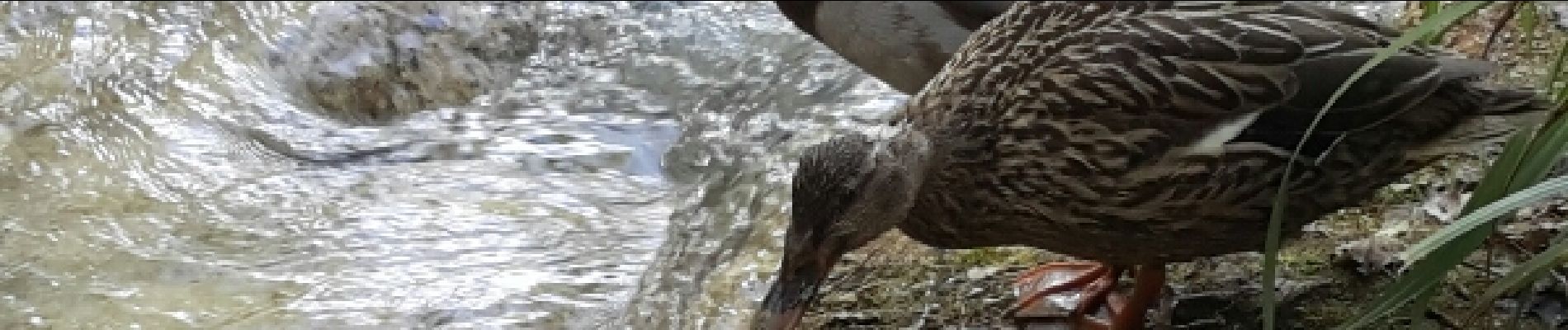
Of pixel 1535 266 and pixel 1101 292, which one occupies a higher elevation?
pixel 1535 266

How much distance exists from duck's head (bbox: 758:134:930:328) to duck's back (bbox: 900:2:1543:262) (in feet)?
0.27

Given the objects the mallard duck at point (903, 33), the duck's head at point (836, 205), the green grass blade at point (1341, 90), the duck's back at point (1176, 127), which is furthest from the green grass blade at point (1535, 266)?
the mallard duck at point (903, 33)

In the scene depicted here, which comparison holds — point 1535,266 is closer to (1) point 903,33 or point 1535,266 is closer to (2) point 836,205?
(2) point 836,205

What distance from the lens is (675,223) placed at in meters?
3.67

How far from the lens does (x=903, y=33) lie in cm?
400

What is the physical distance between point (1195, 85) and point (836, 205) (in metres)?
0.55

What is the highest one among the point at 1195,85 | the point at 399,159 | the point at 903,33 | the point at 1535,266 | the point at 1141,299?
the point at 1195,85

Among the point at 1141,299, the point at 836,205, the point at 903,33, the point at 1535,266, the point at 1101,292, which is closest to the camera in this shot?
the point at 1535,266

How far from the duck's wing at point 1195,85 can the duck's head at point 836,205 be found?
0.45 feet

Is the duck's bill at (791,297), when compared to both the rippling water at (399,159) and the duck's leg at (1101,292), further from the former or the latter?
the duck's leg at (1101,292)

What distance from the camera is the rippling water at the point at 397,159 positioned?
3.14 m

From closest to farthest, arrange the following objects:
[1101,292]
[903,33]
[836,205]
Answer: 1. [836,205]
2. [1101,292]
3. [903,33]

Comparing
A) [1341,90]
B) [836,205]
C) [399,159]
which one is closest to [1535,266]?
[1341,90]

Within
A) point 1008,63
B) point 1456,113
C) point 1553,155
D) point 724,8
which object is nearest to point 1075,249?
point 1008,63
